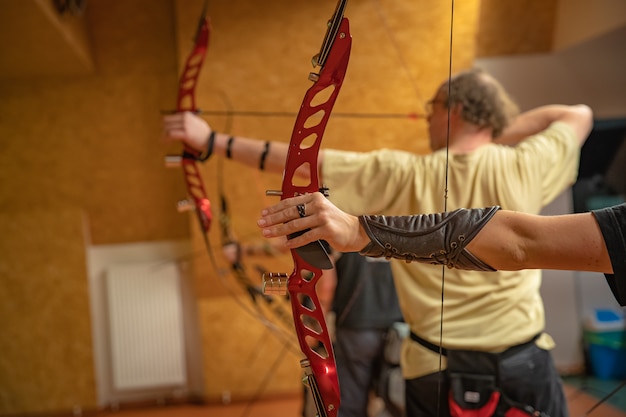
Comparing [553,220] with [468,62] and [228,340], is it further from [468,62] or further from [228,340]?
[228,340]

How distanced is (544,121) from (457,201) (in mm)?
472

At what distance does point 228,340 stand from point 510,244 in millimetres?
2828

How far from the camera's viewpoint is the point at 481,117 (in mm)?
1335

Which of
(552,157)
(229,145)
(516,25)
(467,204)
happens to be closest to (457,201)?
(467,204)

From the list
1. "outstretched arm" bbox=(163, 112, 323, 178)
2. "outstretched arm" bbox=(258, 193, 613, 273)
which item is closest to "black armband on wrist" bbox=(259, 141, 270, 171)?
"outstretched arm" bbox=(163, 112, 323, 178)

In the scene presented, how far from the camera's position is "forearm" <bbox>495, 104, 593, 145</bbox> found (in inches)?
56.1

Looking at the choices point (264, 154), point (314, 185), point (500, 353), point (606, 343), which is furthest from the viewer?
point (606, 343)

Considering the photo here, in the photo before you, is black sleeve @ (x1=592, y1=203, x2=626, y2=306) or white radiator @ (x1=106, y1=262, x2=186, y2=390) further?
white radiator @ (x1=106, y1=262, x2=186, y2=390)

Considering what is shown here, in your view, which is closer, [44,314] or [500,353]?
[500,353]

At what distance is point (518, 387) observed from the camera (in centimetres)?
130

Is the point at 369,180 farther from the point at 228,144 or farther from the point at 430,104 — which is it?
the point at 228,144

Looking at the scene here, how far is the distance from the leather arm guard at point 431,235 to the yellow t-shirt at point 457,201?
323mm

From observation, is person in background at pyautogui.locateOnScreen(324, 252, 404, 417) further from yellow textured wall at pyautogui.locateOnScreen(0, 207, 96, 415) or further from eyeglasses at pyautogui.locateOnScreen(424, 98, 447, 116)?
yellow textured wall at pyautogui.locateOnScreen(0, 207, 96, 415)

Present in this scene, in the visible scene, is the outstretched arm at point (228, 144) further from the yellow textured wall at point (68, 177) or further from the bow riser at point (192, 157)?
the yellow textured wall at point (68, 177)
